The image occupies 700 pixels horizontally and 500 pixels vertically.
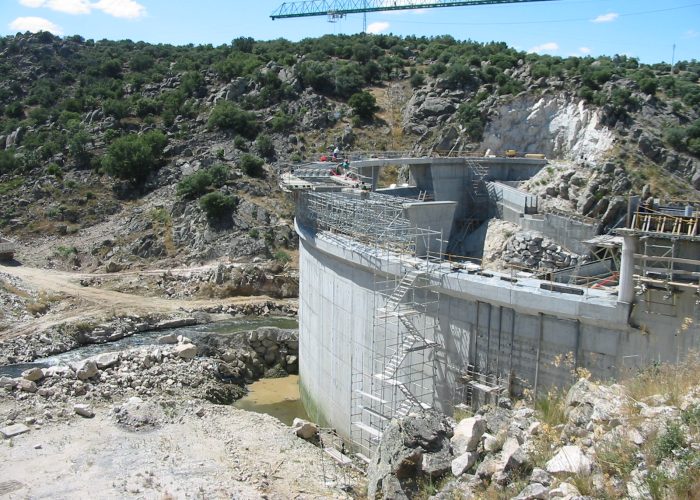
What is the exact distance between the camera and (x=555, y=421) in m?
12.4

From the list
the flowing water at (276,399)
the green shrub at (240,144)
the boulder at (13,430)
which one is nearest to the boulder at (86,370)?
the boulder at (13,430)

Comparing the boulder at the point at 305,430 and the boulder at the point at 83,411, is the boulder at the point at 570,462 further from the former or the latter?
the boulder at the point at 83,411

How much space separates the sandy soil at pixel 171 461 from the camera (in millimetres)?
18703

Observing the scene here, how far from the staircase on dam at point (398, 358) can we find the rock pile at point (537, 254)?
20205mm

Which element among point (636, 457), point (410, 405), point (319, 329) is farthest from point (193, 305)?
point (636, 457)

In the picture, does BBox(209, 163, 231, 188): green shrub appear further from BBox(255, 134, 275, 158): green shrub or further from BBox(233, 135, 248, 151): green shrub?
BBox(233, 135, 248, 151): green shrub

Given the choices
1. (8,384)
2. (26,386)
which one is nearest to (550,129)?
(26,386)

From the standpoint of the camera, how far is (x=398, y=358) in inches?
790

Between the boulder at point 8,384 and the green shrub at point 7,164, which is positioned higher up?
the green shrub at point 7,164

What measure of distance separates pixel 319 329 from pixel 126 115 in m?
52.0

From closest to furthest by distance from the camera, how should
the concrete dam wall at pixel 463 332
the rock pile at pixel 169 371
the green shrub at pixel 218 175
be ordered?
the concrete dam wall at pixel 463 332, the rock pile at pixel 169 371, the green shrub at pixel 218 175

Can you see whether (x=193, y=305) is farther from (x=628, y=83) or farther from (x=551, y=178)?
(x=628, y=83)

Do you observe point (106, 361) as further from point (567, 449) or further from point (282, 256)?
point (567, 449)

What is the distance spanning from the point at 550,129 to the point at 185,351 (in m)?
37.3
